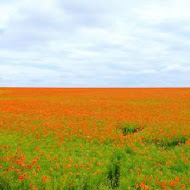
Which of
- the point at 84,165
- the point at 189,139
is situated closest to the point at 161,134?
the point at 189,139

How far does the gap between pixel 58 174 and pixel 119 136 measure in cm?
611

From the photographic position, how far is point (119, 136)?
619 inches

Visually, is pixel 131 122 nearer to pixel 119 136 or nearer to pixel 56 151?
pixel 119 136

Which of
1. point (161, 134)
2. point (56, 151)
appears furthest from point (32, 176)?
point (161, 134)

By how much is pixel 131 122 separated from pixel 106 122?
1915 mm

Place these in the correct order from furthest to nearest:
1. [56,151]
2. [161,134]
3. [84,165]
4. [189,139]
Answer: [161,134], [189,139], [56,151], [84,165]

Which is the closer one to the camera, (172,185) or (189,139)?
(172,185)

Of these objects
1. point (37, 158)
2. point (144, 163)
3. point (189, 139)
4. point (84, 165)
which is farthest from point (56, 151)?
point (189, 139)

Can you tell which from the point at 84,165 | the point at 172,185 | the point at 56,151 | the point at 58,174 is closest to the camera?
the point at 172,185

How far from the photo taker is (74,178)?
10141 millimetres

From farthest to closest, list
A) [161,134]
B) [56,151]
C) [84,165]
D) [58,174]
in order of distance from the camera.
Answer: [161,134]
[56,151]
[84,165]
[58,174]

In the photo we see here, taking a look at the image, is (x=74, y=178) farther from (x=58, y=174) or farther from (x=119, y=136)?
(x=119, y=136)

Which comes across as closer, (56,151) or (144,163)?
(144,163)

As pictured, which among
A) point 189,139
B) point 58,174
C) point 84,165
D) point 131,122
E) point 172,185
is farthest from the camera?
point 131,122
